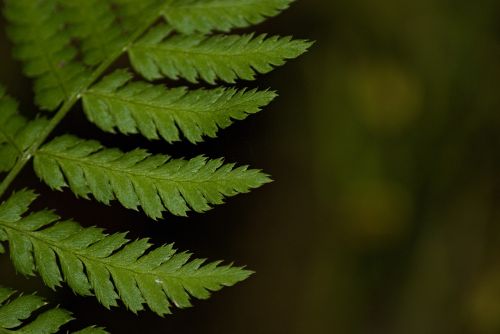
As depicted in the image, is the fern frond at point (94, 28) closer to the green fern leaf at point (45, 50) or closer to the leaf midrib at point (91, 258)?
the green fern leaf at point (45, 50)

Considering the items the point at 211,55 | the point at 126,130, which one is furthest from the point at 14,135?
the point at 211,55

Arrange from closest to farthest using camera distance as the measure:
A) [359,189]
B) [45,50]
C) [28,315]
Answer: [28,315] < [45,50] < [359,189]

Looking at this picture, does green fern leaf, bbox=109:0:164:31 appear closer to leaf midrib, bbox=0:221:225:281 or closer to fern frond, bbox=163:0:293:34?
fern frond, bbox=163:0:293:34

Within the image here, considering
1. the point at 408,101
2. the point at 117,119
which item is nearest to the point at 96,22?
the point at 117,119

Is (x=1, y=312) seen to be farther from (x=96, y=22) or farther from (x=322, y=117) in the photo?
(x=322, y=117)

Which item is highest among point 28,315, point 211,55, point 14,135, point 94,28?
point 94,28

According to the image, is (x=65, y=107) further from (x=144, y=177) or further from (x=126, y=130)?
(x=144, y=177)

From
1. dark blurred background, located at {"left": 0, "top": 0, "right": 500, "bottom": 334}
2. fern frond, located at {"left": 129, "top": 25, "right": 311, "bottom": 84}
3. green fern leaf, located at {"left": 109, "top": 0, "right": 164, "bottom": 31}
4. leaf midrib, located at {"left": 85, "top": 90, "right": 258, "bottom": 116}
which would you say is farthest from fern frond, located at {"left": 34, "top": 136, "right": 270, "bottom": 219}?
dark blurred background, located at {"left": 0, "top": 0, "right": 500, "bottom": 334}
